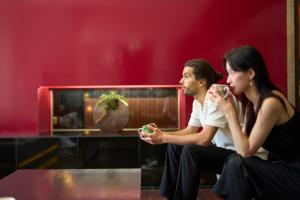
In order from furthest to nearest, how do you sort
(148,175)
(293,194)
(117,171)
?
(148,175)
(117,171)
(293,194)

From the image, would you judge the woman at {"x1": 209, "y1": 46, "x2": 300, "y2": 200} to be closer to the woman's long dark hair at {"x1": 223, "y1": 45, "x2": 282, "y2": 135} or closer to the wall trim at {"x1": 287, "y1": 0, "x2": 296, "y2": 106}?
the woman's long dark hair at {"x1": 223, "y1": 45, "x2": 282, "y2": 135}

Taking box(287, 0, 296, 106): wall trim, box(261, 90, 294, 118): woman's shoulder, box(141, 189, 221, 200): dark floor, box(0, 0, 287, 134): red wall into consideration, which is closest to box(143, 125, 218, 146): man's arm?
box(261, 90, 294, 118): woman's shoulder

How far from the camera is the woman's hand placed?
1.77 metres

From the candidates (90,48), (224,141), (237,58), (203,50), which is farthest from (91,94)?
(237,58)

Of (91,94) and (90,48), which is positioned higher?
(90,48)

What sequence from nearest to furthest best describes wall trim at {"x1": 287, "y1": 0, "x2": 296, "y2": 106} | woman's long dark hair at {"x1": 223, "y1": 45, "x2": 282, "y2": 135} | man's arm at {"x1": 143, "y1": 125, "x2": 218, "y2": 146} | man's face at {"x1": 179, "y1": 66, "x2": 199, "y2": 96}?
woman's long dark hair at {"x1": 223, "y1": 45, "x2": 282, "y2": 135} < man's arm at {"x1": 143, "y1": 125, "x2": 218, "y2": 146} < man's face at {"x1": 179, "y1": 66, "x2": 199, "y2": 96} < wall trim at {"x1": 287, "y1": 0, "x2": 296, "y2": 106}

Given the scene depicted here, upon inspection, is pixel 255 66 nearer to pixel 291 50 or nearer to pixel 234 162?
pixel 234 162

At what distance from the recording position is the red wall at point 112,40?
11.8 feet

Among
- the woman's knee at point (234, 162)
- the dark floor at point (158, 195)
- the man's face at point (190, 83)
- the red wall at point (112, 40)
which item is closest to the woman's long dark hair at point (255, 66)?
the woman's knee at point (234, 162)

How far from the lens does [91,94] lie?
12.6 feet

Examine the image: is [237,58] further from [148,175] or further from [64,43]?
[64,43]

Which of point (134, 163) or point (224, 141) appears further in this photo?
point (134, 163)

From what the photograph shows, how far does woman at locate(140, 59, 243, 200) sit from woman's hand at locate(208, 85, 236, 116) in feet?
0.74

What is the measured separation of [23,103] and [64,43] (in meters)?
0.70
